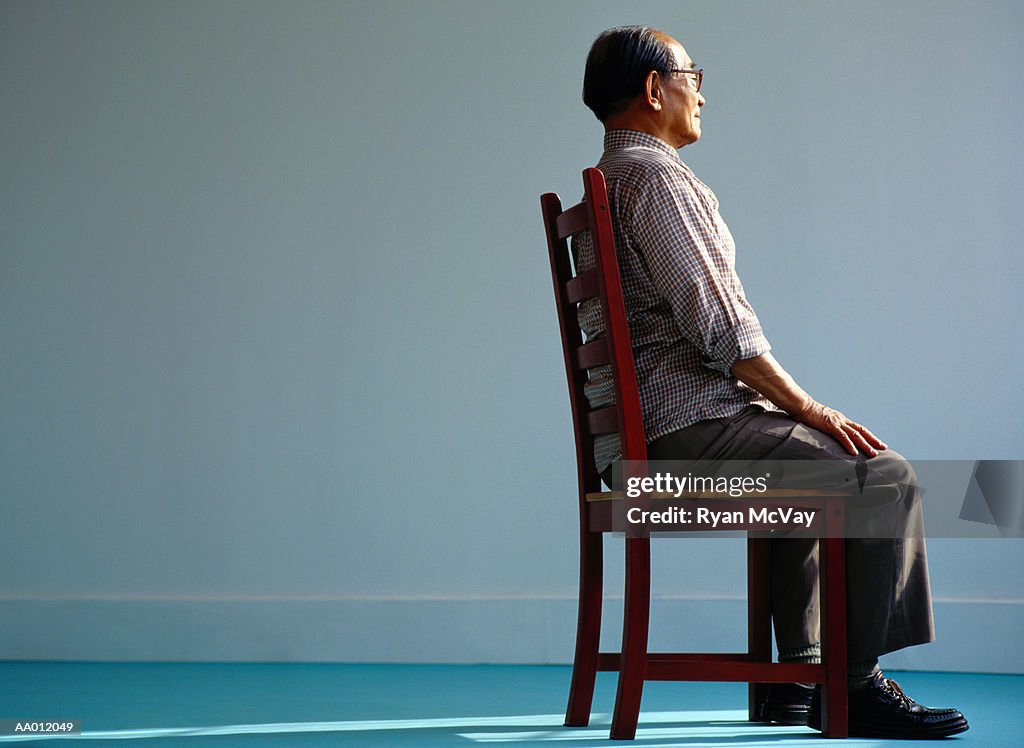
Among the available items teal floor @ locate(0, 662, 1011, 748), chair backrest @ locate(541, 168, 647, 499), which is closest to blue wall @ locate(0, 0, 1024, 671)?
teal floor @ locate(0, 662, 1011, 748)

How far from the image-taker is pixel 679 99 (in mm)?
2090

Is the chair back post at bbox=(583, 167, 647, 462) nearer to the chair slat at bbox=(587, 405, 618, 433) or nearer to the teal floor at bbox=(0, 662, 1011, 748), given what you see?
the chair slat at bbox=(587, 405, 618, 433)

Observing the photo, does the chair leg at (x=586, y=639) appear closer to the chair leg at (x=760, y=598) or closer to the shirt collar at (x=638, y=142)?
the chair leg at (x=760, y=598)

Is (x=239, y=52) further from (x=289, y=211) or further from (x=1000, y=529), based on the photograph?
(x=1000, y=529)

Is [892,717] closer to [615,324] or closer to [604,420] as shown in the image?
[604,420]

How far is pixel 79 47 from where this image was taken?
148 inches

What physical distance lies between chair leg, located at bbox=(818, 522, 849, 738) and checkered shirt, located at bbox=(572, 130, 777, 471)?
275 mm

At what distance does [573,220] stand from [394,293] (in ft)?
5.50

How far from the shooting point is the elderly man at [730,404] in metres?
1.85

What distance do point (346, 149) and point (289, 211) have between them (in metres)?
0.27

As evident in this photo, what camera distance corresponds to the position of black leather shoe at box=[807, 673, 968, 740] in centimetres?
190

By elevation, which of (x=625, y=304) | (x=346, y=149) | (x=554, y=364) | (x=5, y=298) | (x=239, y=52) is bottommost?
(x=625, y=304)

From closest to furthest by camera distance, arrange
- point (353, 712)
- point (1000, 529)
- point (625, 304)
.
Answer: point (625, 304) → point (353, 712) → point (1000, 529)

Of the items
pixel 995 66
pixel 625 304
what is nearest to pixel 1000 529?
pixel 995 66
